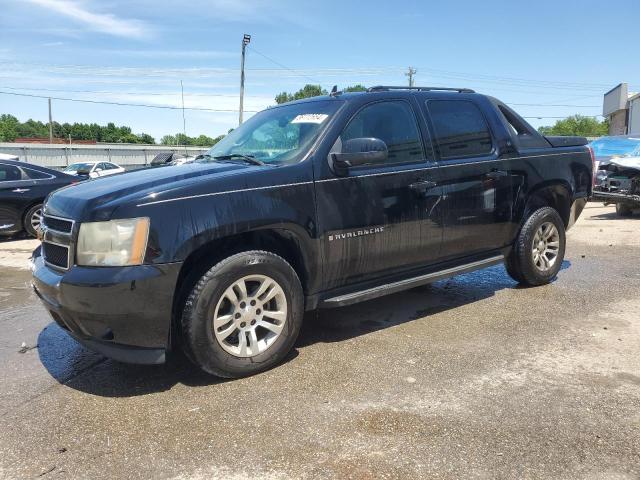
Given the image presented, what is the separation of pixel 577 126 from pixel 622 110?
56.3 meters

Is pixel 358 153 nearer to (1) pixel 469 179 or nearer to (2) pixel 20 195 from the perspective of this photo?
(1) pixel 469 179

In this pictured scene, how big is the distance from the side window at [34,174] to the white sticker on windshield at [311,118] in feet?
25.7

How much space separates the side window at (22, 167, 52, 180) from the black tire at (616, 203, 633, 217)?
12.0 meters

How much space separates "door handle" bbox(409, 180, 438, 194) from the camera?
4.31 m

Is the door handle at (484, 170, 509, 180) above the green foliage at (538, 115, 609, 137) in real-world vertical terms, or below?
below

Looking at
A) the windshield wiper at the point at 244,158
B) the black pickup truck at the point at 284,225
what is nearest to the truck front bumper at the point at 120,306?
the black pickup truck at the point at 284,225

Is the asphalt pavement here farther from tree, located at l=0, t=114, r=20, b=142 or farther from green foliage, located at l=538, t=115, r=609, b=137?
tree, located at l=0, t=114, r=20, b=142

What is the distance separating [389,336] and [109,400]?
217cm

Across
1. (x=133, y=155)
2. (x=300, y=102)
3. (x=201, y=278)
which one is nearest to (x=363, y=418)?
(x=201, y=278)

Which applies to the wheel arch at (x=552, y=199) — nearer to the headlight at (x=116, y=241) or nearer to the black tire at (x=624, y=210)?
the headlight at (x=116, y=241)

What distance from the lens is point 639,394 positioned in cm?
325

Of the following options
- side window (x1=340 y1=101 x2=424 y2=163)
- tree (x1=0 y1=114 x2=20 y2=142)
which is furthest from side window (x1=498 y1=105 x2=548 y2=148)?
tree (x1=0 y1=114 x2=20 y2=142)

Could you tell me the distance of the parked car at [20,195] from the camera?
9.79m

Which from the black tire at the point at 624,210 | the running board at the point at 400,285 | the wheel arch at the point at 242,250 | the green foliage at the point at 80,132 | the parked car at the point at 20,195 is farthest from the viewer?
the green foliage at the point at 80,132
